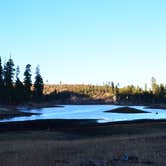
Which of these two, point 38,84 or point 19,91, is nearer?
point 19,91

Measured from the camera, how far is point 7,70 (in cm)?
10806

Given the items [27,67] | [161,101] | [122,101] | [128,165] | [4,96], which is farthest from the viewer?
[122,101]

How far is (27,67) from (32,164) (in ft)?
349

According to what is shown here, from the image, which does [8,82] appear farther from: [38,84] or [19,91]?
[38,84]

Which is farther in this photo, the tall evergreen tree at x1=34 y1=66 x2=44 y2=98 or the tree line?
the tall evergreen tree at x1=34 y1=66 x2=44 y2=98

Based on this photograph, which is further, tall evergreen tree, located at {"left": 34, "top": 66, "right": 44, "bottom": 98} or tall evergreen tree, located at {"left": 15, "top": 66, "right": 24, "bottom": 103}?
tall evergreen tree, located at {"left": 34, "top": 66, "right": 44, "bottom": 98}

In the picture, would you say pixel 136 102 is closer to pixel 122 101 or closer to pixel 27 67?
pixel 122 101

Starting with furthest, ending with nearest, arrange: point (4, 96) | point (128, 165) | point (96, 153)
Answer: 1. point (4, 96)
2. point (96, 153)
3. point (128, 165)

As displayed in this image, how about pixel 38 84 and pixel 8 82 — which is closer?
pixel 8 82

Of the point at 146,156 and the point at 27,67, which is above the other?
the point at 27,67

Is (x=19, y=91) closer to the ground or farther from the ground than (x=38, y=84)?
closer to the ground

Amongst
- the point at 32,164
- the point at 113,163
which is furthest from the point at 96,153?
the point at 32,164

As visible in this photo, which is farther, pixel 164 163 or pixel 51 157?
pixel 51 157

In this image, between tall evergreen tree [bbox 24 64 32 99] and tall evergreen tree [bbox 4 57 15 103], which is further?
tall evergreen tree [bbox 24 64 32 99]
